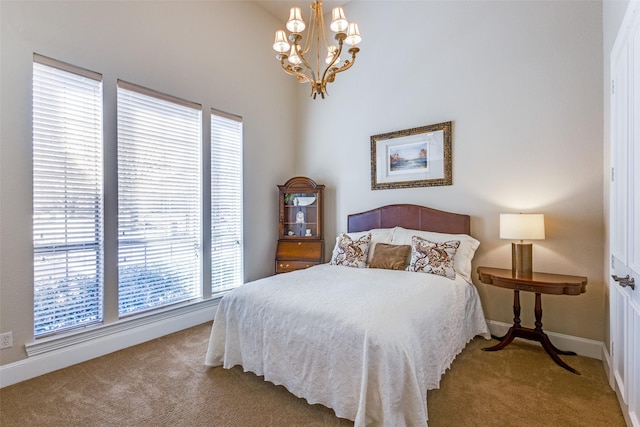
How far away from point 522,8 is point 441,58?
0.82 metres

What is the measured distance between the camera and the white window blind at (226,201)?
12.3 ft

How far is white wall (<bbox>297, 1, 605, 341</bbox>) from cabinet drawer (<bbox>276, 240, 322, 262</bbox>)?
83 cm

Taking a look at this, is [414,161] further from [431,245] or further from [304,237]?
[304,237]

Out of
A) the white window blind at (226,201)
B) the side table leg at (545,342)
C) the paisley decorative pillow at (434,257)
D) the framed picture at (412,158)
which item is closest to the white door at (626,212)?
the side table leg at (545,342)

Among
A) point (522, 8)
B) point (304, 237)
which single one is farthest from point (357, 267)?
point (522, 8)

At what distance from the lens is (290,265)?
4.22 m

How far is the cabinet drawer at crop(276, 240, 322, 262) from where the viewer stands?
420 cm

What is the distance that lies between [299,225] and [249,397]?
8.78 ft

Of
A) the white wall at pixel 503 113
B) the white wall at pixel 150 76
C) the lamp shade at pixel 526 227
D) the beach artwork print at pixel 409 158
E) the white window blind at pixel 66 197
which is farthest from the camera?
the beach artwork print at pixel 409 158

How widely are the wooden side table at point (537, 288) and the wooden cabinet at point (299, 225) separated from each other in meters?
2.15

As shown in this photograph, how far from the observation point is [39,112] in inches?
95.7

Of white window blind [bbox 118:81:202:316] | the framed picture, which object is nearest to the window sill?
white window blind [bbox 118:81:202:316]

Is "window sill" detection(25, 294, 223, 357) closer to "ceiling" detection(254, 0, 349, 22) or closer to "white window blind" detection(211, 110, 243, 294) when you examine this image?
"white window blind" detection(211, 110, 243, 294)

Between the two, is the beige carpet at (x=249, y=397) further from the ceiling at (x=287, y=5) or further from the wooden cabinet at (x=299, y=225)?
the ceiling at (x=287, y=5)
